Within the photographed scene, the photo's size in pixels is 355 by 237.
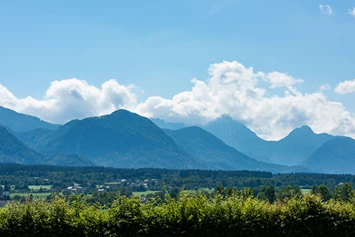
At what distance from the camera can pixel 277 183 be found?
167250 mm

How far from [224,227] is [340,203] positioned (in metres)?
7.23

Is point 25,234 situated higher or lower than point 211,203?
lower

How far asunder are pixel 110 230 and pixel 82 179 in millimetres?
176980

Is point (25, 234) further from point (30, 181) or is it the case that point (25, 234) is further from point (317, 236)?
point (30, 181)

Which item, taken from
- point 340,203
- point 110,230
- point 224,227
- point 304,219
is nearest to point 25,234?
point 110,230

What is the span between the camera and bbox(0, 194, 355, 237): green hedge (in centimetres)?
1747

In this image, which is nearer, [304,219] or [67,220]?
[67,220]

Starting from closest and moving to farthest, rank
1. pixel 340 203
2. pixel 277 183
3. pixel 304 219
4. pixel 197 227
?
pixel 197 227, pixel 304 219, pixel 340 203, pixel 277 183

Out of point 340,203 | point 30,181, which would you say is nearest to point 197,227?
point 340,203

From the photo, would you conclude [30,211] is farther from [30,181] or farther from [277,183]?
[30,181]

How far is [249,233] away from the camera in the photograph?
19.3 m

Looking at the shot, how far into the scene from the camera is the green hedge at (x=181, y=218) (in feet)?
57.3

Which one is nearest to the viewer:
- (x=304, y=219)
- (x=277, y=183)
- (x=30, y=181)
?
(x=304, y=219)

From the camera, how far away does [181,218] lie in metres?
18.4
